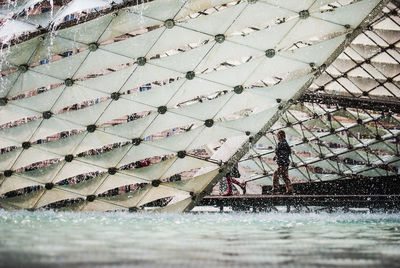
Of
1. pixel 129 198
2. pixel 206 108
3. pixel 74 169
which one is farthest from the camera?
pixel 74 169

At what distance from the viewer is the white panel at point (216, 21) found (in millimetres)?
12703

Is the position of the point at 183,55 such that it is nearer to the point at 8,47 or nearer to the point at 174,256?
the point at 8,47

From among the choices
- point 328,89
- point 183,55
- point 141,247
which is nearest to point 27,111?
point 183,55

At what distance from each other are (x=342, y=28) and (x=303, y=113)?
19960mm

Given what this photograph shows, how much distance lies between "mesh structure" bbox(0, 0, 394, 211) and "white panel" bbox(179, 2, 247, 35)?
0.03 m

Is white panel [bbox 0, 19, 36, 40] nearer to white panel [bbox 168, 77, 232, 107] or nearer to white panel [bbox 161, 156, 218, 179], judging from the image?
Answer: white panel [bbox 168, 77, 232, 107]

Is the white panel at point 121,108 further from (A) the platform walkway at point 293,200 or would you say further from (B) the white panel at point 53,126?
(A) the platform walkway at point 293,200

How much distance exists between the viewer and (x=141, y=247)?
4793 mm

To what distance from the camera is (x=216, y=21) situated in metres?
12.8

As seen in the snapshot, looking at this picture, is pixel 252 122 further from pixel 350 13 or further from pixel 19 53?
pixel 19 53

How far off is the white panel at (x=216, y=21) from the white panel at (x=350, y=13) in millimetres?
2086

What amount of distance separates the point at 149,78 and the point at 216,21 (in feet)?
7.90

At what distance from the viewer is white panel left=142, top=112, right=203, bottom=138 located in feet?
46.5

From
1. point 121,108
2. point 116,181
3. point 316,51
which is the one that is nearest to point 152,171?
point 116,181
